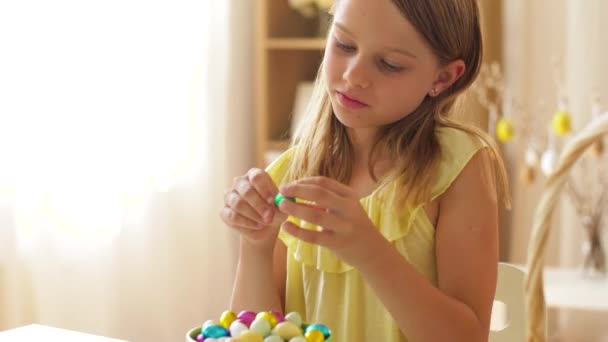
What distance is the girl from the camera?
1.06 meters

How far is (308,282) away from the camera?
1.30m

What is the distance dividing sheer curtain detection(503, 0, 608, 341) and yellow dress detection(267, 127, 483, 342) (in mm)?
1997

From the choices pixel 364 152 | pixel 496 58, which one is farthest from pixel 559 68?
pixel 364 152

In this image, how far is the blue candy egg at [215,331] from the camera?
2.84ft

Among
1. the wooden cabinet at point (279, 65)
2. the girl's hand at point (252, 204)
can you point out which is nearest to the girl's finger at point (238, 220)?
the girl's hand at point (252, 204)

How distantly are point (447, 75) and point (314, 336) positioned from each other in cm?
46

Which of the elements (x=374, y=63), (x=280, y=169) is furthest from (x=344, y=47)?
(x=280, y=169)

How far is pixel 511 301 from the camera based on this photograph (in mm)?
1303

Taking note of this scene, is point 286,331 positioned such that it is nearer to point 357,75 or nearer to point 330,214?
point 330,214

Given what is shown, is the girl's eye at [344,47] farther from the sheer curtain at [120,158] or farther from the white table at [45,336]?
the sheer curtain at [120,158]

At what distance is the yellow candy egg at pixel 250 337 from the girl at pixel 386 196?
0.15 m

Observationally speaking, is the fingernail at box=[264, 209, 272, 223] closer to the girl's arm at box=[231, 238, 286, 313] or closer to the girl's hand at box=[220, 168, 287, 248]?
the girl's hand at box=[220, 168, 287, 248]

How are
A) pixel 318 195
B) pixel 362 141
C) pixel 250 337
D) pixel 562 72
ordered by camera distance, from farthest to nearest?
1. pixel 562 72
2. pixel 362 141
3. pixel 318 195
4. pixel 250 337

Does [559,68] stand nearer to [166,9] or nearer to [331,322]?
[166,9]
